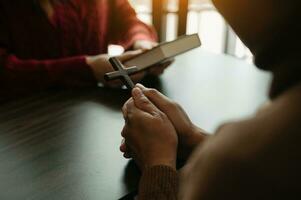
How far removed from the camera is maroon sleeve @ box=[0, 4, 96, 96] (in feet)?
3.99

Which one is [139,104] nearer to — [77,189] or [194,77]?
[77,189]

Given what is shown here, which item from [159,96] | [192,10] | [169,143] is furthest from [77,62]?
[192,10]

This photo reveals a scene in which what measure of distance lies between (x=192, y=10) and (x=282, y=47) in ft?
8.71

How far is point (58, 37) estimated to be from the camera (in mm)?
1387

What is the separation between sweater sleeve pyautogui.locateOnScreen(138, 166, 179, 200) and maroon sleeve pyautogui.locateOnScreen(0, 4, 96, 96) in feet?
1.82

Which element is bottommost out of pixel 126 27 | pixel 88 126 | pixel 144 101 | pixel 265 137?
pixel 126 27

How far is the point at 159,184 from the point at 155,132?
4.7 inches

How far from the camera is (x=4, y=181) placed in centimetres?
75

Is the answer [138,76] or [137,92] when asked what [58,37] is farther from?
[137,92]

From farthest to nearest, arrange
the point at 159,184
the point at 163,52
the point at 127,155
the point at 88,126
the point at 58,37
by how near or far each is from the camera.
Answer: the point at 58,37, the point at 163,52, the point at 88,126, the point at 127,155, the point at 159,184

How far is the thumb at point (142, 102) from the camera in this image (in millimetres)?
843

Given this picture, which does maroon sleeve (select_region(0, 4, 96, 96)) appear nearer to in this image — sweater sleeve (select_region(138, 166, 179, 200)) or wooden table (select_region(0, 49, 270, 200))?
wooden table (select_region(0, 49, 270, 200))

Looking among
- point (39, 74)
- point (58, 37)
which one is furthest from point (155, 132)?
point (58, 37)

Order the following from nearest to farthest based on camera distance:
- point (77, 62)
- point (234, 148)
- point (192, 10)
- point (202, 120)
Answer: point (234, 148) < point (202, 120) < point (77, 62) < point (192, 10)
